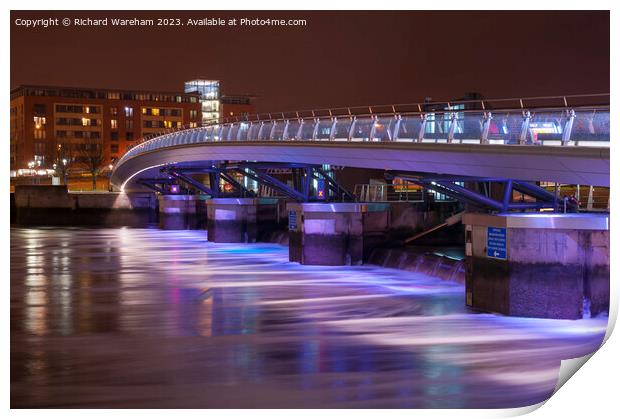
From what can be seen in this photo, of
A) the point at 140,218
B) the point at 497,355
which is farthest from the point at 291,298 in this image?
the point at 140,218

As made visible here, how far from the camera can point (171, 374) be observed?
1317cm

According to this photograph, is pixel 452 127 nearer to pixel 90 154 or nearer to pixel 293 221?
pixel 293 221

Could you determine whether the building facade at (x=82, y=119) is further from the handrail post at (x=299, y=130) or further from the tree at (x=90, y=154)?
the handrail post at (x=299, y=130)

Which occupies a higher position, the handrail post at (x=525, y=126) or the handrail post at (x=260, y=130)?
the handrail post at (x=260, y=130)

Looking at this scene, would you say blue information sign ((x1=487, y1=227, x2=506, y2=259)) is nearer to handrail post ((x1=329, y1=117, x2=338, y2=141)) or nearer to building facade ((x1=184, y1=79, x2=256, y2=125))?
handrail post ((x1=329, y1=117, x2=338, y2=141))

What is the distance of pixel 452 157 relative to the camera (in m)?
19.2

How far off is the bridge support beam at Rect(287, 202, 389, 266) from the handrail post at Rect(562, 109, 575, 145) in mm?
14307

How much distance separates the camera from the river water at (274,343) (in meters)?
12.0

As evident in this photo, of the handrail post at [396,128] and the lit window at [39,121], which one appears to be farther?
the lit window at [39,121]

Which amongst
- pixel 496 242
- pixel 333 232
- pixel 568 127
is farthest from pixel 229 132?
pixel 568 127

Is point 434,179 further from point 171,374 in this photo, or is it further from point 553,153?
point 171,374

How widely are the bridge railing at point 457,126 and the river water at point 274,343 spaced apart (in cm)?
341

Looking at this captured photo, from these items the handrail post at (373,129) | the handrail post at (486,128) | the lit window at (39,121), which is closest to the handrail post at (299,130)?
the handrail post at (373,129)

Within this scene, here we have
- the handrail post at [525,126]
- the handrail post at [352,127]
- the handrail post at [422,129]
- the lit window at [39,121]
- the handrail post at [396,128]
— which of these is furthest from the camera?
the lit window at [39,121]
